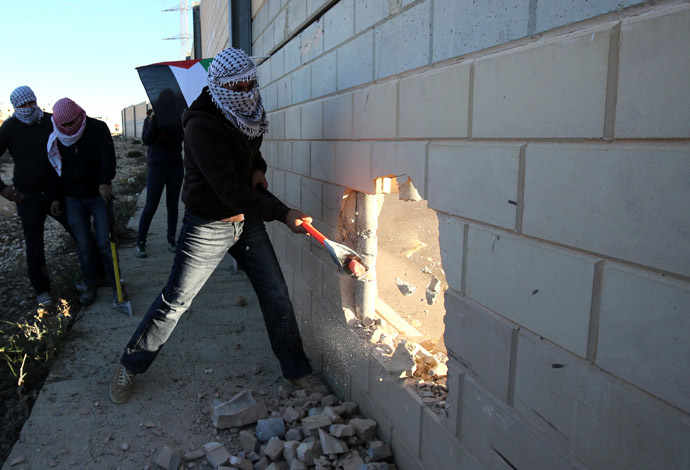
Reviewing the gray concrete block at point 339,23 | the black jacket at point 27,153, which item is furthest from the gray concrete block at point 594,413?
the black jacket at point 27,153

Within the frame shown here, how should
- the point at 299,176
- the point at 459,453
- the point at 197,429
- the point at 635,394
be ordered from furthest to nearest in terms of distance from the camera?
the point at 299,176
the point at 197,429
the point at 459,453
the point at 635,394

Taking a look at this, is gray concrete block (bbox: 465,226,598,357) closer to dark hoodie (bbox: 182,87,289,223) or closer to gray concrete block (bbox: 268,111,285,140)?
dark hoodie (bbox: 182,87,289,223)

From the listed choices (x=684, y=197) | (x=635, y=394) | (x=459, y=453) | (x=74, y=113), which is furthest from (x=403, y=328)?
(x=74, y=113)

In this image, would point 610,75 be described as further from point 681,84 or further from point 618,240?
point 618,240

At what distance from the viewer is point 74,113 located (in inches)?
176

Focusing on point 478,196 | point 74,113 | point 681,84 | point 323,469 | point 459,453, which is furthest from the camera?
point 74,113

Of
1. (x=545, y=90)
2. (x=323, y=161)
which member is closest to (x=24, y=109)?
(x=323, y=161)

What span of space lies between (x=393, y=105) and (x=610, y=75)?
3.84 ft

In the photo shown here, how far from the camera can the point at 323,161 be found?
10.7ft

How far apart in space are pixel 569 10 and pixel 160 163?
5331 mm

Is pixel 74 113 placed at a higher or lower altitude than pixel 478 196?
higher

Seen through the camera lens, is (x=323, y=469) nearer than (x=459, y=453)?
No

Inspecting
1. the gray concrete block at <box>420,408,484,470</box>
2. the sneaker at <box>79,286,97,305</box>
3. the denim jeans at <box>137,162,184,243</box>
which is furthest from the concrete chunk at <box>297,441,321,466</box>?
the denim jeans at <box>137,162,184,243</box>

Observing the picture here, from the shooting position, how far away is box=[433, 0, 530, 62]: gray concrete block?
1513 millimetres
